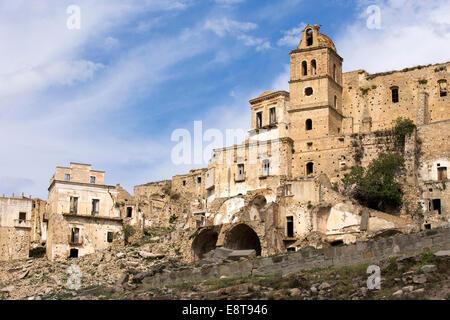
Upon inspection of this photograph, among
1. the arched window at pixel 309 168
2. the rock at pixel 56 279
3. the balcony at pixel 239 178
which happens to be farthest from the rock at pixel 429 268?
the balcony at pixel 239 178

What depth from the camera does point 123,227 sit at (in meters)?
61.8

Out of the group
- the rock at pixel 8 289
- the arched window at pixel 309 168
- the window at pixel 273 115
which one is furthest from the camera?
the window at pixel 273 115

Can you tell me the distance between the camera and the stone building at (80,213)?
2314 inches

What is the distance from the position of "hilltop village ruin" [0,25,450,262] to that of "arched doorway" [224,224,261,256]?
0.08 m

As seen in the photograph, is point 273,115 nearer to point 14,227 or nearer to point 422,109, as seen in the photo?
point 422,109

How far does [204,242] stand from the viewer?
5816 cm

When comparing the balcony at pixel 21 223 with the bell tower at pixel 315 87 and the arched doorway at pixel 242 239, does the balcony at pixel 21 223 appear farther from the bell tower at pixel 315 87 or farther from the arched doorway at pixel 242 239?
the bell tower at pixel 315 87

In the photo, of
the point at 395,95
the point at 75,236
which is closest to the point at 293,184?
the point at 395,95

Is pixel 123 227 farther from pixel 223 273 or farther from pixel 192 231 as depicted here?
pixel 223 273

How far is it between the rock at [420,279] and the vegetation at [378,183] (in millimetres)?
23789

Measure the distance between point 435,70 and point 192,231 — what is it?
962 inches

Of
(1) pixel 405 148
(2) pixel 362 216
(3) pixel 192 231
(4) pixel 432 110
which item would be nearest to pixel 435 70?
(4) pixel 432 110

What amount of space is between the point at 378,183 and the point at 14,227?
2879 centimetres

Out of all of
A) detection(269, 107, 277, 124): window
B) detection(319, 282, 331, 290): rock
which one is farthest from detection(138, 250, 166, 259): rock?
detection(319, 282, 331, 290): rock
